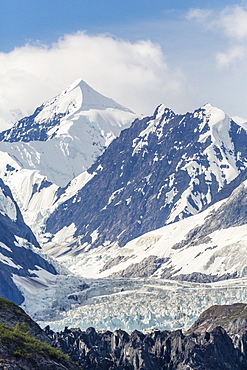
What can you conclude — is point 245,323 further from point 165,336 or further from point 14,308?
point 14,308

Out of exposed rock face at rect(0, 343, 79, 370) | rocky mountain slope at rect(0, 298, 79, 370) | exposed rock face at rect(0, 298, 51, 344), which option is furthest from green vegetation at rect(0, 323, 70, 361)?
exposed rock face at rect(0, 298, 51, 344)

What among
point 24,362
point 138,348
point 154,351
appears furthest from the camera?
point 154,351

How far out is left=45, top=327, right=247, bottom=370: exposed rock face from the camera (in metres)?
132

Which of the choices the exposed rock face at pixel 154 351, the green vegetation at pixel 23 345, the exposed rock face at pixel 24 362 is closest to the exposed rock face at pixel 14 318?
the exposed rock face at pixel 154 351

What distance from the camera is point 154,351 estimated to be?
142500 mm

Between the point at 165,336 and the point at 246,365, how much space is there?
1564cm

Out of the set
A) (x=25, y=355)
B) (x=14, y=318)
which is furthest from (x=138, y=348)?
(x=25, y=355)

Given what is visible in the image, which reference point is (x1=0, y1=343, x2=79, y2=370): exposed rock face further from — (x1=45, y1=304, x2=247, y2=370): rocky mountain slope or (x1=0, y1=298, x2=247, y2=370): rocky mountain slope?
(x1=45, y1=304, x2=247, y2=370): rocky mountain slope

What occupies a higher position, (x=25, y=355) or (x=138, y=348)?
(x=25, y=355)

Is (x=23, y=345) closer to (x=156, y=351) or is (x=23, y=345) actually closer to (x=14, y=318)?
(x=14, y=318)

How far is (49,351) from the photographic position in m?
99.6

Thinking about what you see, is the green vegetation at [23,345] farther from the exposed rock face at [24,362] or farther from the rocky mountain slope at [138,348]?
the exposed rock face at [24,362]

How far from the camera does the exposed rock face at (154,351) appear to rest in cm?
13150

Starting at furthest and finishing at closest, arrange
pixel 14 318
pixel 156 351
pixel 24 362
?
pixel 156 351
pixel 14 318
pixel 24 362
